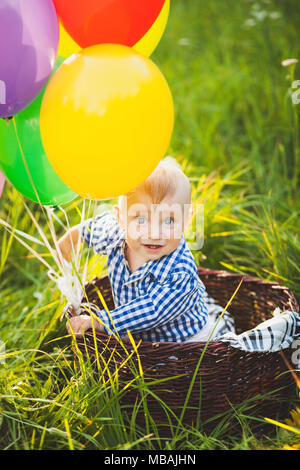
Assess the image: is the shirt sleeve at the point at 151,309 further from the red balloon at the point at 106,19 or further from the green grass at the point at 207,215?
the red balloon at the point at 106,19

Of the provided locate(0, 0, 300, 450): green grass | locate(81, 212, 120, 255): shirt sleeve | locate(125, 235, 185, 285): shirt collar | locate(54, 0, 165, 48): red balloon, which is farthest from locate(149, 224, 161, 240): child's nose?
locate(54, 0, 165, 48): red balloon

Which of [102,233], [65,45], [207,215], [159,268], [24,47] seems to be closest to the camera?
[24,47]

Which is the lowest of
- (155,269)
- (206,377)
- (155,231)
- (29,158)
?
(206,377)

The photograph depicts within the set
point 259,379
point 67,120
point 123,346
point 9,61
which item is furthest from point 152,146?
point 259,379

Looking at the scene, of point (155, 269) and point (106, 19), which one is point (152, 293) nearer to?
point (155, 269)

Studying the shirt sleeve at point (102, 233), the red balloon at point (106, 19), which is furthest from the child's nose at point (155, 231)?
the red balloon at point (106, 19)

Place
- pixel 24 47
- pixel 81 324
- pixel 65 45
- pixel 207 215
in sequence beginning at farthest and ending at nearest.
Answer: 1. pixel 207 215
2. pixel 81 324
3. pixel 65 45
4. pixel 24 47

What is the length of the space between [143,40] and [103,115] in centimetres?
38

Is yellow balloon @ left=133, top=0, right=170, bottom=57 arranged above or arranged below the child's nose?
above

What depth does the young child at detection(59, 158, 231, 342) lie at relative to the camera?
1.59 m

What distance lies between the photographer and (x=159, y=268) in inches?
65.7

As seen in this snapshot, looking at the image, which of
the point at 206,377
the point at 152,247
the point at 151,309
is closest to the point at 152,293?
the point at 151,309

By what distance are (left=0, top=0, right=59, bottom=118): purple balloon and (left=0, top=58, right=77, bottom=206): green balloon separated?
11 cm

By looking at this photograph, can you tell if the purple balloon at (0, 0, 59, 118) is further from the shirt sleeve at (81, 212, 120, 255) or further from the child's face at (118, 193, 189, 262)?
the shirt sleeve at (81, 212, 120, 255)
